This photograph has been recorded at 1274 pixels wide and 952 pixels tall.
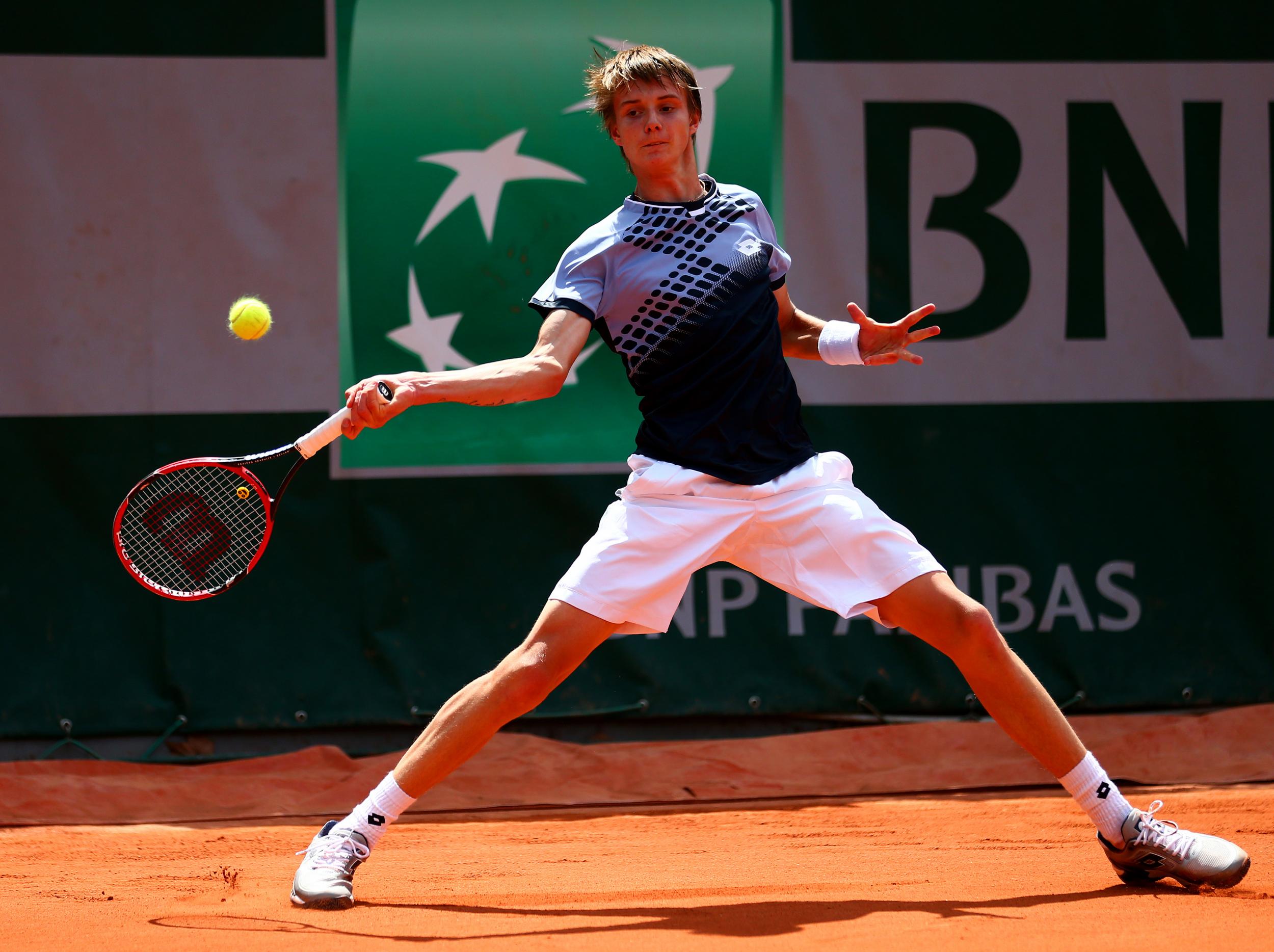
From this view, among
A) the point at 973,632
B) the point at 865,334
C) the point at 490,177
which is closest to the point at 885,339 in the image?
the point at 865,334

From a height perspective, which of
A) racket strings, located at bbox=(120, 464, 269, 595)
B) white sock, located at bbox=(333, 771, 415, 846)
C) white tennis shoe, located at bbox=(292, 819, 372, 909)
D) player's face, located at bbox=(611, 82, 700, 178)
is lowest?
white tennis shoe, located at bbox=(292, 819, 372, 909)

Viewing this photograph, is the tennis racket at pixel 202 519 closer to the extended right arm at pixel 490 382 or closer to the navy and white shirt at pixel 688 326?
the extended right arm at pixel 490 382

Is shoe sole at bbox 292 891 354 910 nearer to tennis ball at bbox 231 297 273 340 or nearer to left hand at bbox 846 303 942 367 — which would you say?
tennis ball at bbox 231 297 273 340

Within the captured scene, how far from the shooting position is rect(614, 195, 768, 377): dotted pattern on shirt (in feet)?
9.59

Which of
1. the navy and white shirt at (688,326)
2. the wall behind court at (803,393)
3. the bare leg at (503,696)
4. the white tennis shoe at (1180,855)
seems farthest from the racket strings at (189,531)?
the white tennis shoe at (1180,855)

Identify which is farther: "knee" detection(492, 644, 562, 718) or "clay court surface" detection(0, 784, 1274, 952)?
"knee" detection(492, 644, 562, 718)

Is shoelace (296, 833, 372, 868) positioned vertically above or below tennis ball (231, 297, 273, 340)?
below

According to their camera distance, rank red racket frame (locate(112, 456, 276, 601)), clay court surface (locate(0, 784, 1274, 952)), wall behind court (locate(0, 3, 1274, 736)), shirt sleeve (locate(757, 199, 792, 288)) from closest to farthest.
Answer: clay court surface (locate(0, 784, 1274, 952))
red racket frame (locate(112, 456, 276, 601))
shirt sleeve (locate(757, 199, 792, 288))
wall behind court (locate(0, 3, 1274, 736))

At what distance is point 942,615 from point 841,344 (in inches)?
25.2

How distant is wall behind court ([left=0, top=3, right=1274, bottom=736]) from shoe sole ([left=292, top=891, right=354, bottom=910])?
2.07m

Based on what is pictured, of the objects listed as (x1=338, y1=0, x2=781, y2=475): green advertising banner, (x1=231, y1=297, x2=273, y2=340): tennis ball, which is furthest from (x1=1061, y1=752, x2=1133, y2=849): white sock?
(x1=338, y1=0, x2=781, y2=475): green advertising banner

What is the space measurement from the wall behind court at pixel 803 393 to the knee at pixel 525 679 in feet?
6.92

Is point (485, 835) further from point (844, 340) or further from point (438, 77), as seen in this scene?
point (438, 77)

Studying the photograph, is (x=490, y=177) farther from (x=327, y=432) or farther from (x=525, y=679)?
(x=525, y=679)
